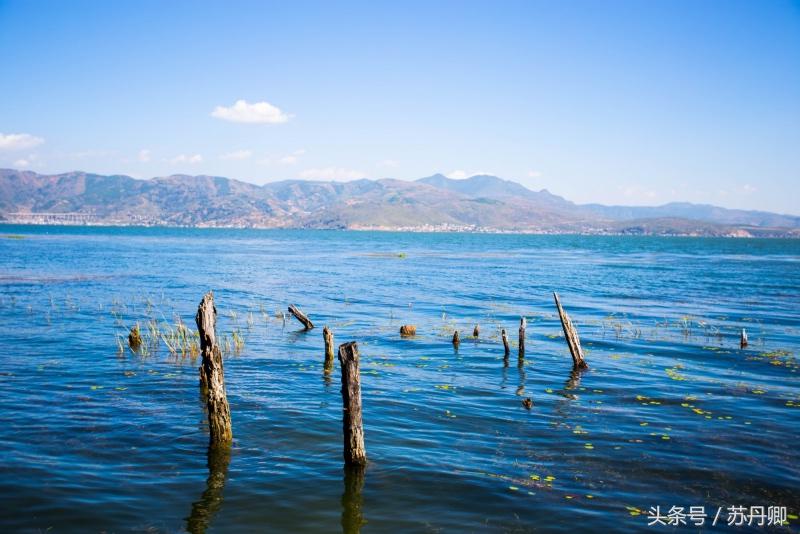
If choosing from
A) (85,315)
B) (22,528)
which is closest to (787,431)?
(22,528)

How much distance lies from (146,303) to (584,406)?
3417 cm

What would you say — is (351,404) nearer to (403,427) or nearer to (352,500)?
(352,500)

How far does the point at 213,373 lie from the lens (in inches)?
577

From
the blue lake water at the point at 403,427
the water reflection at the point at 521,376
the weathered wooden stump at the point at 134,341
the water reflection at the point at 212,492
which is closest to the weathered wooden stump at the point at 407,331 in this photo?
the blue lake water at the point at 403,427

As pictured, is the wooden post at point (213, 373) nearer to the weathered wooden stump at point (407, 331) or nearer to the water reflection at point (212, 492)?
the water reflection at point (212, 492)

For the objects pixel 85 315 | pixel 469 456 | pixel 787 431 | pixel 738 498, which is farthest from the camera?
pixel 85 315

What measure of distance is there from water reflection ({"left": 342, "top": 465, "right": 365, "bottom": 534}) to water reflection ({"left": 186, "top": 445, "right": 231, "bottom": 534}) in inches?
104

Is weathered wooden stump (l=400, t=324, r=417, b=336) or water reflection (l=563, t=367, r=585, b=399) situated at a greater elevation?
weathered wooden stump (l=400, t=324, r=417, b=336)

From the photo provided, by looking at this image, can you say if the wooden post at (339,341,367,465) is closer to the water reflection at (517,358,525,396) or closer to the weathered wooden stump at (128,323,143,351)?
the water reflection at (517,358,525,396)

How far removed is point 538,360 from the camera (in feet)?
88.7

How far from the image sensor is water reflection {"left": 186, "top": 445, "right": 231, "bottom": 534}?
11.5m

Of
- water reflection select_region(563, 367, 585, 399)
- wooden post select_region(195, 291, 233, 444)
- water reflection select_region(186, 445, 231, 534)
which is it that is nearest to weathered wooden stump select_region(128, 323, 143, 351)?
wooden post select_region(195, 291, 233, 444)

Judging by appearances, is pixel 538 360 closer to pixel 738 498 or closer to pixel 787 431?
pixel 787 431

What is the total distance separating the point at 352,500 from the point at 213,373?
4767mm
